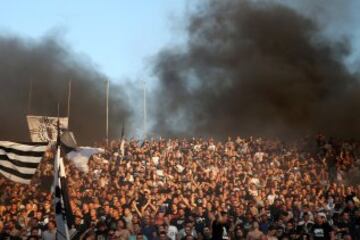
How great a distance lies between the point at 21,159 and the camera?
372 inches

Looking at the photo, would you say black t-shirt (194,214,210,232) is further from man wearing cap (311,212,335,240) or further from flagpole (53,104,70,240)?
flagpole (53,104,70,240)

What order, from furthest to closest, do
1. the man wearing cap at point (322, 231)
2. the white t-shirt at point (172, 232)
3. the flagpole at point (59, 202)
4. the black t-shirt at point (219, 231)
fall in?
the white t-shirt at point (172, 232) < the man wearing cap at point (322, 231) < the black t-shirt at point (219, 231) < the flagpole at point (59, 202)

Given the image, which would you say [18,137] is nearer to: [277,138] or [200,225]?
[277,138]

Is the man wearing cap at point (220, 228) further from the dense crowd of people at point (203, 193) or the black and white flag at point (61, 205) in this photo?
the black and white flag at point (61, 205)

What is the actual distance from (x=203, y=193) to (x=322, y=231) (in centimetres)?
443

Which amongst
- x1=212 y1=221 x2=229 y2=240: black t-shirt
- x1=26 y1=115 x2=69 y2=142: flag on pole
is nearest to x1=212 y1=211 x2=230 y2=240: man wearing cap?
x1=212 y1=221 x2=229 y2=240: black t-shirt

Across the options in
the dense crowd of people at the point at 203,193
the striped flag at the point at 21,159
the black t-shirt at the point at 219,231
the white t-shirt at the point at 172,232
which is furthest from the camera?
the white t-shirt at the point at 172,232

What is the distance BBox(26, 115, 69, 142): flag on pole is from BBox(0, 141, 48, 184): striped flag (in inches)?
514

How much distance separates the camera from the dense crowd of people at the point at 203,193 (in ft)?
40.8

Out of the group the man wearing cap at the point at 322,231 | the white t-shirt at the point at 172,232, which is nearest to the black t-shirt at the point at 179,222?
the white t-shirt at the point at 172,232

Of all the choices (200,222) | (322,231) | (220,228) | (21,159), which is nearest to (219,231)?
(220,228)

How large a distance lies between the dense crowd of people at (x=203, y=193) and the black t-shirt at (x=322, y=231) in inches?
0.8

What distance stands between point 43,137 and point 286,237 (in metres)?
13.6

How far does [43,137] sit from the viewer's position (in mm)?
22906
